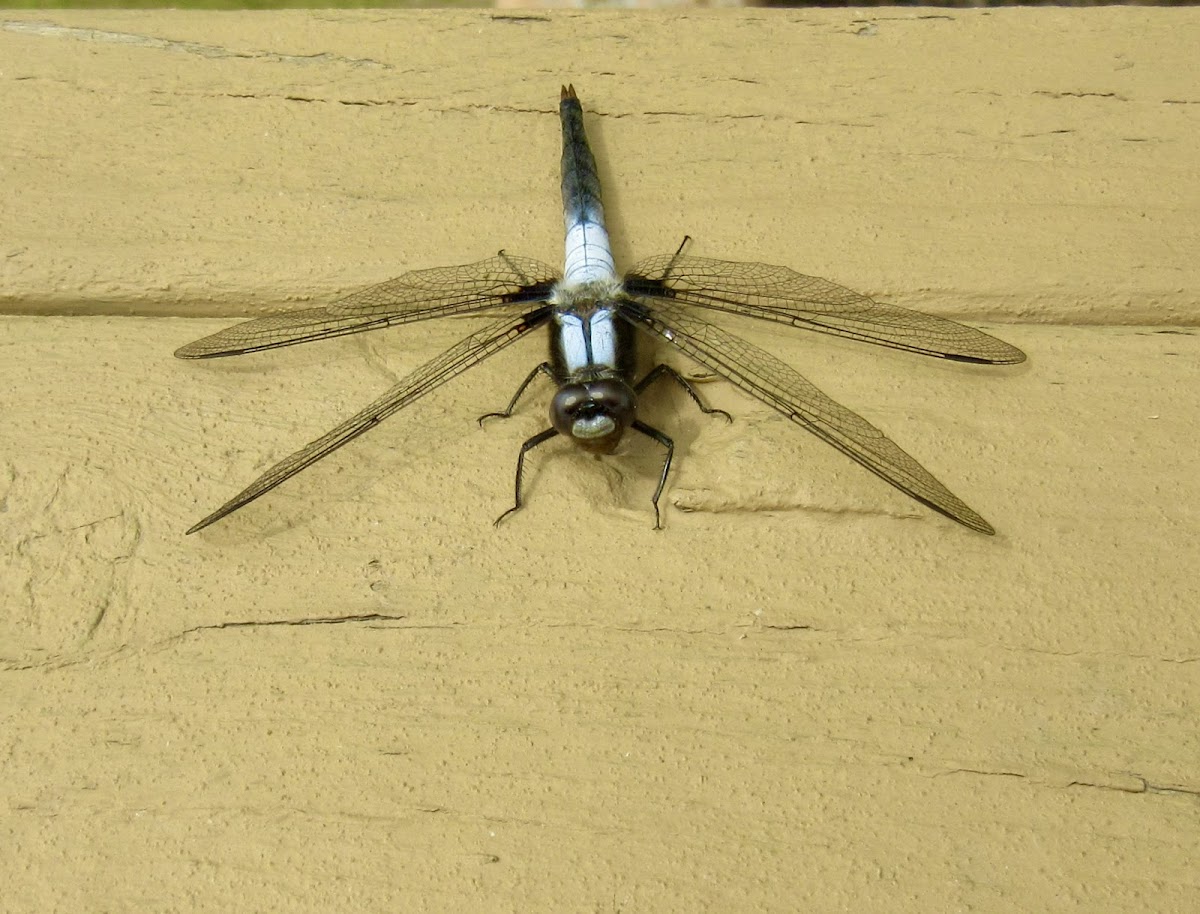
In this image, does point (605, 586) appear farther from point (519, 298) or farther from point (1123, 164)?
point (1123, 164)

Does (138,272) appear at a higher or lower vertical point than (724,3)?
lower

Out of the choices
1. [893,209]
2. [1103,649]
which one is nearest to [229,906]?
[1103,649]

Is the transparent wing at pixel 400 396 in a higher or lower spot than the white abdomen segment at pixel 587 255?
lower

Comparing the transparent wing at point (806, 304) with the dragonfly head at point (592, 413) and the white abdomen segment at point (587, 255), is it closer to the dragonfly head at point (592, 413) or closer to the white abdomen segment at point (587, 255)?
the white abdomen segment at point (587, 255)

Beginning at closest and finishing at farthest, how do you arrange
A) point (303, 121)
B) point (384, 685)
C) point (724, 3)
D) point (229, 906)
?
point (229, 906) < point (384, 685) < point (303, 121) < point (724, 3)

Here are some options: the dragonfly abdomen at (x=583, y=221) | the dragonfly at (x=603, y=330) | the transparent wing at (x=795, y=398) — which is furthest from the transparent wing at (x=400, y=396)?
the transparent wing at (x=795, y=398)

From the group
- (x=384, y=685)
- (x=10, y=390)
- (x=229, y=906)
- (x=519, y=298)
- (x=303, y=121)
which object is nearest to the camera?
(x=229, y=906)

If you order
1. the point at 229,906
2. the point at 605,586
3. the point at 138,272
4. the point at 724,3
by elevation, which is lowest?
the point at 229,906

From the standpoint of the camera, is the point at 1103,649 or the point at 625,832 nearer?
the point at 625,832
